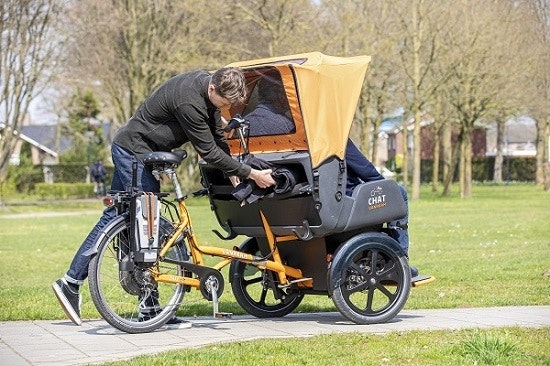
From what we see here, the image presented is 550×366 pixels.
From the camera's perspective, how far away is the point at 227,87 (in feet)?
24.7

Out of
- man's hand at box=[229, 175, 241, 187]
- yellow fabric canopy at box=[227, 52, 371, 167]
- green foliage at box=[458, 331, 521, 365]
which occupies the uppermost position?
yellow fabric canopy at box=[227, 52, 371, 167]

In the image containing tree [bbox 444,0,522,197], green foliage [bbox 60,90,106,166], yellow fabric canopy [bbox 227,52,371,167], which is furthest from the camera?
green foliage [bbox 60,90,106,166]

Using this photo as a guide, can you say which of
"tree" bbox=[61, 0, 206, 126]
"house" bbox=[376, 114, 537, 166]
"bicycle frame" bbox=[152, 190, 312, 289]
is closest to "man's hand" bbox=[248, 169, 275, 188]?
"bicycle frame" bbox=[152, 190, 312, 289]

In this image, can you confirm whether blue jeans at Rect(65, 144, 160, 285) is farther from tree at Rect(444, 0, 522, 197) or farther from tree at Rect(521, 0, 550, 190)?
tree at Rect(521, 0, 550, 190)

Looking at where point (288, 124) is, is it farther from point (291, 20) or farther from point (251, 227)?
point (291, 20)

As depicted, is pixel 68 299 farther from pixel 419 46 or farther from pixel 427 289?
pixel 419 46

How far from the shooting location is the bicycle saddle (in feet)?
25.1

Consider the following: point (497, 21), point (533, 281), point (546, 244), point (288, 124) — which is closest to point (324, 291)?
point (288, 124)

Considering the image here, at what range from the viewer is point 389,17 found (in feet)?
143

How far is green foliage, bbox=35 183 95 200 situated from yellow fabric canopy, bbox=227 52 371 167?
154ft

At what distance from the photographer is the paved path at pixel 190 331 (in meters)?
6.78

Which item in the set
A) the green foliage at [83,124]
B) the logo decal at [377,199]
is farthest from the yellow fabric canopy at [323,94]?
the green foliage at [83,124]

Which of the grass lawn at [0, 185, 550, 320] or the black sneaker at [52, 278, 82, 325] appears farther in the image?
the grass lawn at [0, 185, 550, 320]

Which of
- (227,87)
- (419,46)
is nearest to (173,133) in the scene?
(227,87)
